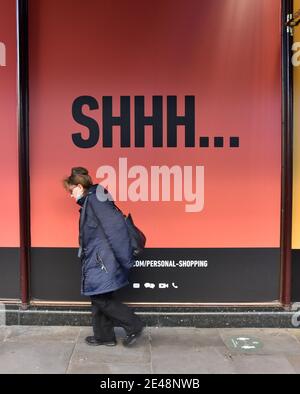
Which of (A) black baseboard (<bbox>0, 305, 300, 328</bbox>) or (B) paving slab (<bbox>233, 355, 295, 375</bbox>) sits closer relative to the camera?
(B) paving slab (<bbox>233, 355, 295, 375</bbox>)

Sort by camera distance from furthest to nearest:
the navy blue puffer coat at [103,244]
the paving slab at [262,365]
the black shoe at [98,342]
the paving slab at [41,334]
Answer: the paving slab at [41,334] < the black shoe at [98,342] < the navy blue puffer coat at [103,244] < the paving slab at [262,365]

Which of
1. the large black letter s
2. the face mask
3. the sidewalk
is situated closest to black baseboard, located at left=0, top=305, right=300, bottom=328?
the sidewalk

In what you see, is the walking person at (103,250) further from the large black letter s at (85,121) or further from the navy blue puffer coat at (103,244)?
the large black letter s at (85,121)

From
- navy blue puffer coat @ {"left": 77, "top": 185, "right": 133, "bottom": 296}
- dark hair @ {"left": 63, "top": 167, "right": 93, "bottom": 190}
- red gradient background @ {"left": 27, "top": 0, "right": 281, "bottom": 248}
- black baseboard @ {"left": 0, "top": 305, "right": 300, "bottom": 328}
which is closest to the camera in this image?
navy blue puffer coat @ {"left": 77, "top": 185, "right": 133, "bottom": 296}

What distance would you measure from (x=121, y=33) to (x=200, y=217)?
1980 millimetres

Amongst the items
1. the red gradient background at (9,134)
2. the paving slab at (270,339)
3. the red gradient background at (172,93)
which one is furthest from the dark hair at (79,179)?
the paving slab at (270,339)

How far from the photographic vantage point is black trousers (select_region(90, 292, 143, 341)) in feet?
16.3

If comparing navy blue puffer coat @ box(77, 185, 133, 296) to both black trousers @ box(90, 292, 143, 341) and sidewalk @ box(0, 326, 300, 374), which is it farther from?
sidewalk @ box(0, 326, 300, 374)

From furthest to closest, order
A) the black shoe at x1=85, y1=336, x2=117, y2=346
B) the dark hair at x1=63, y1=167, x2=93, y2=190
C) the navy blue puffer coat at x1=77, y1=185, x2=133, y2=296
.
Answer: the black shoe at x1=85, y1=336, x2=117, y2=346
the dark hair at x1=63, y1=167, x2=93, y2=190
the navy blue puffer coat at x1=77, y1=185, x2=133, y2=296

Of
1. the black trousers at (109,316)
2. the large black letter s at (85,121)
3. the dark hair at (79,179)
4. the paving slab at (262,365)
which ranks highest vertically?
the large black letter s at (85,121)

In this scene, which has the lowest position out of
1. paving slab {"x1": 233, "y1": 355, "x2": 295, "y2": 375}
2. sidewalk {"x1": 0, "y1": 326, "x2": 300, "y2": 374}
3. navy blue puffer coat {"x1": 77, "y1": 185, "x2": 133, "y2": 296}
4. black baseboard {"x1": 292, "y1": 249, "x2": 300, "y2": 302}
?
paving slab {"x1": 233, "y1": 355, "x2": 295, "y2": 375}

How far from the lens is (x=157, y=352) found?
4.96m

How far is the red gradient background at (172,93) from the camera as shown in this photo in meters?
5.45

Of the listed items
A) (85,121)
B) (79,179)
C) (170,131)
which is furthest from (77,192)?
(170,131)
